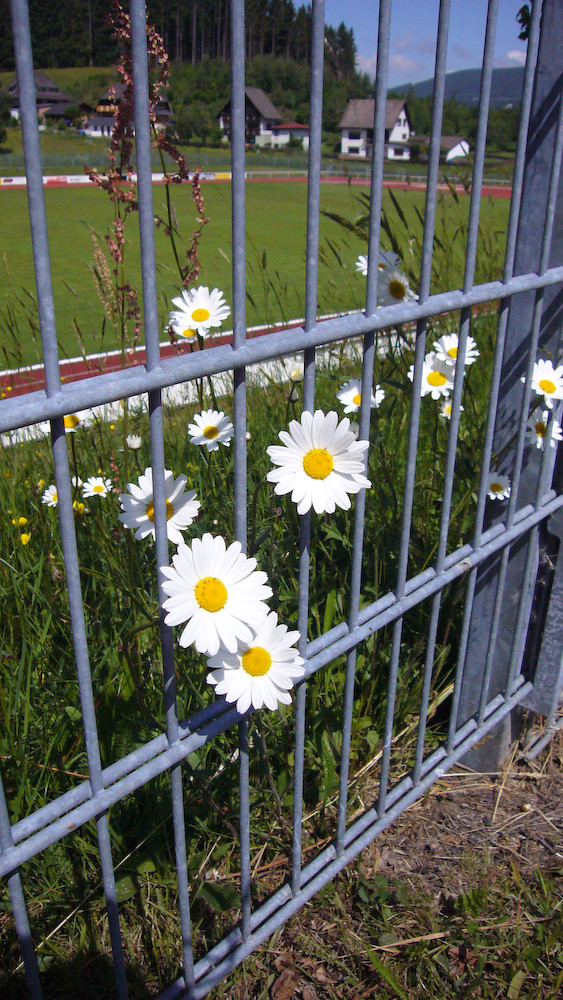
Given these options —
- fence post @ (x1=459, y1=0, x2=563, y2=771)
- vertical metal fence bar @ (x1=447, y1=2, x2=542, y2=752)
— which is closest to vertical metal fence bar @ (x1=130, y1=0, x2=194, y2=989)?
vertical metal fence bar @ (x1=447, y1=2, x2=542, y2=752)

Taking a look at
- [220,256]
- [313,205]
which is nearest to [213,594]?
[313,205]

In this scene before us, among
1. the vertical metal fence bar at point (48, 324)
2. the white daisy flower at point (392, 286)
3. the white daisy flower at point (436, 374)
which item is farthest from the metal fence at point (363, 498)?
the white daisy flower at point (436, 374)

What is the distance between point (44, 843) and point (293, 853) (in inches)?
24.4

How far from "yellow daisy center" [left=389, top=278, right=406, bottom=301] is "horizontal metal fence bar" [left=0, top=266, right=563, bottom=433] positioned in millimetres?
258

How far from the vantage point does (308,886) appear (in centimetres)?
147

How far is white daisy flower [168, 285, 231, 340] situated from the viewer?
1.44m

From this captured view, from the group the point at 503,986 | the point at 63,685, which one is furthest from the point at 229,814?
the point at 503,986

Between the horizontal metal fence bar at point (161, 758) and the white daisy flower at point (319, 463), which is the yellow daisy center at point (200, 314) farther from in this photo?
the horizontal metal fence bar at point (161, 758)

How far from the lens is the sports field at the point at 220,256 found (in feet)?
9.84

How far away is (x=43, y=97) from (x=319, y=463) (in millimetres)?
535

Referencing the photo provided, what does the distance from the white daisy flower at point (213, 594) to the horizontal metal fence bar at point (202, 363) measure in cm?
20

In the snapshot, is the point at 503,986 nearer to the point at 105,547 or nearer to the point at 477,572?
the point at 477,572

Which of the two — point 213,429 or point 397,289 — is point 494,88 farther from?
point 213,429

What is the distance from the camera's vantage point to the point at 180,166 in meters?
1.51
